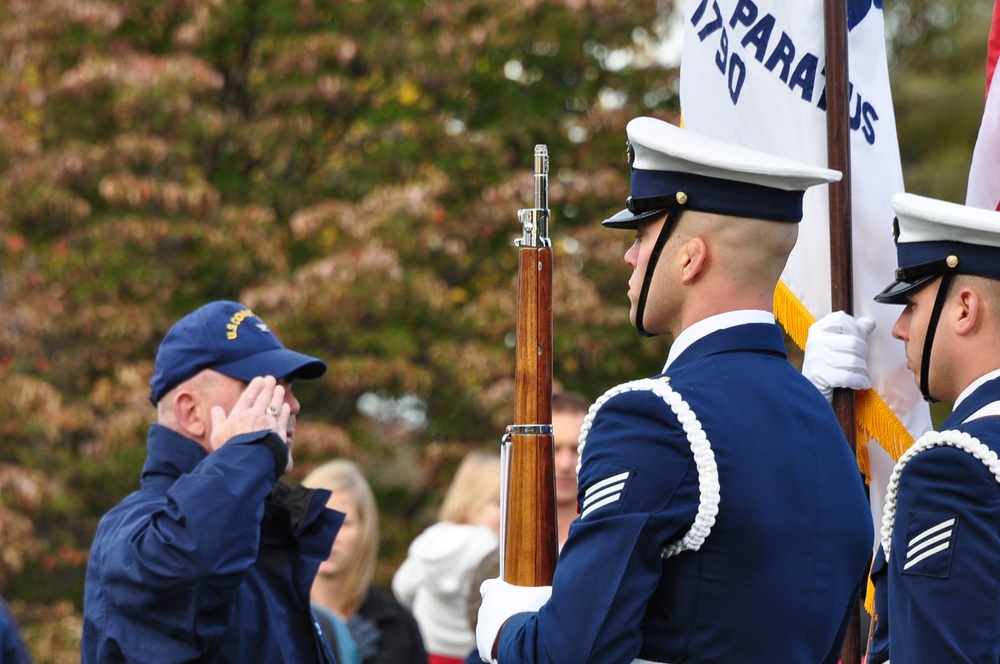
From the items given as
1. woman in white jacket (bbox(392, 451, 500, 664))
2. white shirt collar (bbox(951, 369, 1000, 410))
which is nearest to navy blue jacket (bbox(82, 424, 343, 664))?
white shirt collar (bbox(951, 369, 1000, 410))

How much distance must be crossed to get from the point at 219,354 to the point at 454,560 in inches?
93.3

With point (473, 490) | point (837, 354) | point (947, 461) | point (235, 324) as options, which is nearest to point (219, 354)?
point (235, 324)

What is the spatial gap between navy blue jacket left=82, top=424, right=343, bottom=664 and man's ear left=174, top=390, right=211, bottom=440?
0.15 feet

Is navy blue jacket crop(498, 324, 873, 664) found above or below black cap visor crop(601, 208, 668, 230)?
below

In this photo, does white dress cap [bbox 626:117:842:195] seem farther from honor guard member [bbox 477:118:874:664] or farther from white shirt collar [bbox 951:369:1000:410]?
white shirt collar [bbox 951:369:1000:410]

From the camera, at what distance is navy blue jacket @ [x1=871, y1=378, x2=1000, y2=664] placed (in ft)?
7.72

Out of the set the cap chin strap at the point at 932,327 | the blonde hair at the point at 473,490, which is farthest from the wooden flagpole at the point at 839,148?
the blonde hair at the point at 473,490

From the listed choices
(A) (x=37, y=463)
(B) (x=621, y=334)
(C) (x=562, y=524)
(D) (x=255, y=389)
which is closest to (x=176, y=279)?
(A) (x=37, y=463)

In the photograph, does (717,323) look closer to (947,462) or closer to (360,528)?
(947,462)

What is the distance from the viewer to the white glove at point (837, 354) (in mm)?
3248

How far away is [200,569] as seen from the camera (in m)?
3.13

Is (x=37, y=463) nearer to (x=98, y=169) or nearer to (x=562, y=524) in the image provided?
(x=98, y=169)

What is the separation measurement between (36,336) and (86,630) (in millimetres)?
5294

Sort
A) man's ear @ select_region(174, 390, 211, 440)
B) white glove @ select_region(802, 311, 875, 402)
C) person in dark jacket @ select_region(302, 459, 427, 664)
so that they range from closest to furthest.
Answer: white glove @ select_region(802, 311, 875, 402), man's ear @ select_region(174, 390, 211, 440), person in dark jacket @ select_region(302, 459, 427, 664)
